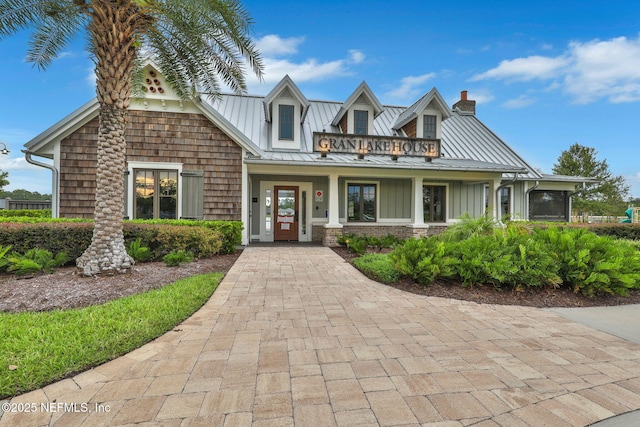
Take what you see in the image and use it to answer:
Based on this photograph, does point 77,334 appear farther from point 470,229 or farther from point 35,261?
point 470,229

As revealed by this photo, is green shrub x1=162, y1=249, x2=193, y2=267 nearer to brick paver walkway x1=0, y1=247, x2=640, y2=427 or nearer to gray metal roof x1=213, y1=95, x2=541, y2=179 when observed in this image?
brick paver walkway x1=0, y1=247, x2=640, y2=427

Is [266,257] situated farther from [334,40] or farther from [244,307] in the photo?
[334,40]

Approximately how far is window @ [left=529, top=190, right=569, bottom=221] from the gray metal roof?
127cm

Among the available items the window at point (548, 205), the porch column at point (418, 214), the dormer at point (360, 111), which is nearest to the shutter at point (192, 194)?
the dormer at point (360, 111)

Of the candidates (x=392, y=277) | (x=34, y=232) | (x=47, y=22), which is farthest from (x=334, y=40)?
(x=34, y=232)

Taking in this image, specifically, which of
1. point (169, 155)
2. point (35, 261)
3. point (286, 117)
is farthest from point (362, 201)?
point (35, 261)

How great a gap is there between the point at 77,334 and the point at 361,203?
10261 mm

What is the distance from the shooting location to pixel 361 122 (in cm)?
1222

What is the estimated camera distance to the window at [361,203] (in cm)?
1210

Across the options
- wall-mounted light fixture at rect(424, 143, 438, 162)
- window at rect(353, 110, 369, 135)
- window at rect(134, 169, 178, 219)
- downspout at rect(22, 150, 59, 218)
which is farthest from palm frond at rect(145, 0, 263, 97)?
wall-mounted light fixture at rect(424, 143, 438, 162)

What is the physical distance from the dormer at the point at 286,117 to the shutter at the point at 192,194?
317cm

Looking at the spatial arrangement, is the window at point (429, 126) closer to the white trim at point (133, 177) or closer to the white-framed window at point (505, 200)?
the white-framed window at point (505, 200)

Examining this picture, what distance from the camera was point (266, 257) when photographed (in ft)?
25.8

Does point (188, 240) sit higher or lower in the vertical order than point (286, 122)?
lower
